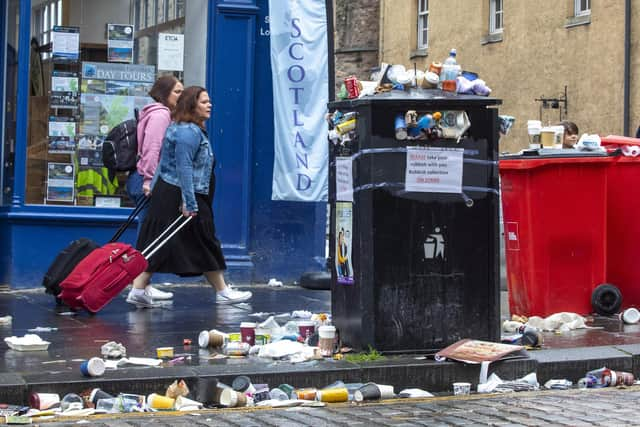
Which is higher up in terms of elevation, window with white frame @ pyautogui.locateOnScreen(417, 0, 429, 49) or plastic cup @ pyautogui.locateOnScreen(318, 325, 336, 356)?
window with white frame @ pyautogui.locateOnScreen(417, 0, 429, 49)

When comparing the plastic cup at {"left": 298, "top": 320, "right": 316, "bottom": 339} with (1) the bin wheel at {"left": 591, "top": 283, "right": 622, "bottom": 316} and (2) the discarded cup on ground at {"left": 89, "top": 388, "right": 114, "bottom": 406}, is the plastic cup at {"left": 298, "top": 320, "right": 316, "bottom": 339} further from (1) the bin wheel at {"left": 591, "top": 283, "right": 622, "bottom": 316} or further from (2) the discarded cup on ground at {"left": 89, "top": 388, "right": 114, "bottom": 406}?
(1) the bin wheel at {"left": 591, "top": 283, "right": 622, "bottom": 316}

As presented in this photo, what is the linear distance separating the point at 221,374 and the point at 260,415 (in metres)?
0.59

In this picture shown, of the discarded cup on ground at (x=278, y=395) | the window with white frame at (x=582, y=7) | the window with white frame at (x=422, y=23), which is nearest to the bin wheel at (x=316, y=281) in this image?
the discarded cup on ground at (x=278, y=395)

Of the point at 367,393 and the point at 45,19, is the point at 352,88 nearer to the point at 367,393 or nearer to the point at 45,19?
the point at 367,393

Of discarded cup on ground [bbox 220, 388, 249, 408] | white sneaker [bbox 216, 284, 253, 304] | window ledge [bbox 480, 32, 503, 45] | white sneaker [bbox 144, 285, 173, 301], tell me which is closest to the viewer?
discarded cup on ground [bbox 220, 388, 249, 408]

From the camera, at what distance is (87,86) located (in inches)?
445

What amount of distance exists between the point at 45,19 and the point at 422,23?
973 inches

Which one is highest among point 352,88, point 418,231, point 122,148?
point 352,88

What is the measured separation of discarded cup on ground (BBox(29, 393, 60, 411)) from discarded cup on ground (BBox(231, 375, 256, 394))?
913 mm

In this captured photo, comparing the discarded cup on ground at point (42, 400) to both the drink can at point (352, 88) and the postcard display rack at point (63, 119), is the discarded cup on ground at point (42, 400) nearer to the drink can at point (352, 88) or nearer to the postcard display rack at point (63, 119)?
the drink can at point (352, 88)

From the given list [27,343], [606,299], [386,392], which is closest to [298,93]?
[606,299]

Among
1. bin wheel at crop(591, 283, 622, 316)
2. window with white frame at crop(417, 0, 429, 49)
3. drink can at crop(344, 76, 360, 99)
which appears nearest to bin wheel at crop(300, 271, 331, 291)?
bin wheel at crop(591, 283, 622, 316)

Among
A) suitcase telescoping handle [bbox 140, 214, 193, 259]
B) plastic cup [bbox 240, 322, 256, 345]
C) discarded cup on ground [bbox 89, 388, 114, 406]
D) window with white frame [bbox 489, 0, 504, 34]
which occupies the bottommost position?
discarded cup on ground [bbox 89, 388, 114, 406]

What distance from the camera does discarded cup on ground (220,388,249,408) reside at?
6309 millimetres
